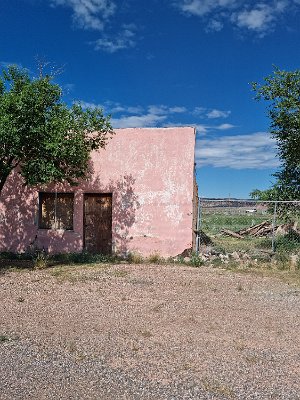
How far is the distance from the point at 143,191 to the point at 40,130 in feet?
14.3

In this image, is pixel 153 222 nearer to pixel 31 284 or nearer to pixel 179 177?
pixel 179 177

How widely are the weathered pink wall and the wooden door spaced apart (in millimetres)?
255

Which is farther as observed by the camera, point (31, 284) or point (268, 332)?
point (31, 284)

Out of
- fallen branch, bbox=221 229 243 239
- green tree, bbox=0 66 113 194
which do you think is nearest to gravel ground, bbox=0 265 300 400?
green tree, bbox=0 66 113 194

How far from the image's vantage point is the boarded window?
13890 millimetres

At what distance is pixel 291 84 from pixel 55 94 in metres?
8.06

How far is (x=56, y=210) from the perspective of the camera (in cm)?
1402

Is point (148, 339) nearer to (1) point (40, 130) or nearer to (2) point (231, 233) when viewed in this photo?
(1) point (40, 130)

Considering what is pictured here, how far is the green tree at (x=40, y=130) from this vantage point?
9.70 meters

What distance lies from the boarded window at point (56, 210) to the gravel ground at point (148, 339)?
4358 mm

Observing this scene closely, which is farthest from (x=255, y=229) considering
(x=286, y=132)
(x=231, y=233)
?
(x=286, y=132)

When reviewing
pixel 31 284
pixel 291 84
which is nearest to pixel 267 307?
pixel 31 284

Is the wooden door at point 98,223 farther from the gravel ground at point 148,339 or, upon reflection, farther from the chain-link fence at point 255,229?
the gravel ground at point 148,339

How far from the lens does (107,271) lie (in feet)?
35.7
